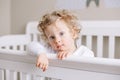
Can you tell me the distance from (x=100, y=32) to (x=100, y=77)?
0.65 m

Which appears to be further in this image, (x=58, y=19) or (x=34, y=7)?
(x=34, y=7)

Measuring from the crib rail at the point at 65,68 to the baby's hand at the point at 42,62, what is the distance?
15 millimetres

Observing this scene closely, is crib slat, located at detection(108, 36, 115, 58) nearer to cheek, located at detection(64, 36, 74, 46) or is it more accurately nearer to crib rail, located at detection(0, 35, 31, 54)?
cheek, located at detection(64, 36, 74, 46)

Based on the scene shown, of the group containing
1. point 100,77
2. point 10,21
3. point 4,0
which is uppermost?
point 4,0

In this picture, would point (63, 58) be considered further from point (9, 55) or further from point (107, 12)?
point (107, 12)

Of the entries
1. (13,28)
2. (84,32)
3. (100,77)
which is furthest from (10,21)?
(100,77)

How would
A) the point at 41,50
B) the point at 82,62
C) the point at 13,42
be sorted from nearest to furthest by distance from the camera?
the point at 82,62, the point at 41,50, the point at 13,42

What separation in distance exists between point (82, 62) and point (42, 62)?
13cm

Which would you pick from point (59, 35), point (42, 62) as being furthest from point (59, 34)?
point (42, 62)

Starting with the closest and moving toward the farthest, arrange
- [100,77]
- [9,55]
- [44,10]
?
[100,77]
[9,55]
[44,10]

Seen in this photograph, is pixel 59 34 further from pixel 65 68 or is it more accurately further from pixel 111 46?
pixel 111 46

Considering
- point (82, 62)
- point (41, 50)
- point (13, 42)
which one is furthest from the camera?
point (13, 42)

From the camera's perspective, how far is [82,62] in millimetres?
667

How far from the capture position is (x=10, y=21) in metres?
1.72
